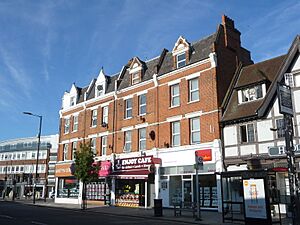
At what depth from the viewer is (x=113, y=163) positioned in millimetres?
29141

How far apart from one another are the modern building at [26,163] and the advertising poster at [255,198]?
55165mm

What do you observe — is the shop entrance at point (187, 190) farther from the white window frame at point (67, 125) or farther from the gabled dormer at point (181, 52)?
the white window frame at point (67, 125)

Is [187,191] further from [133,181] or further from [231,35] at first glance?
[231,35]

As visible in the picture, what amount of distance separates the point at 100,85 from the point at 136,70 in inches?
236

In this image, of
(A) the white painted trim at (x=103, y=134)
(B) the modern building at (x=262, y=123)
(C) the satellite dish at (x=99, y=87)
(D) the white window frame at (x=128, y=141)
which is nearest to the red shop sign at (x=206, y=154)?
(B) the modern building at (x=262, y=123)

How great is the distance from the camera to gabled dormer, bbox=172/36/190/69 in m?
25.8

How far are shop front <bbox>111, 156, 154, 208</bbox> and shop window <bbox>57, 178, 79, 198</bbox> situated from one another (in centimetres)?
694

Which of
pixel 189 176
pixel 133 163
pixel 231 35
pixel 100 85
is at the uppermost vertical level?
pixel 231 35

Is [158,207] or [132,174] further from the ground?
[132,174]

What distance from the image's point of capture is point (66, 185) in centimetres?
3547

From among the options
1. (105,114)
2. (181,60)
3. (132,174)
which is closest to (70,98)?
(105,114)

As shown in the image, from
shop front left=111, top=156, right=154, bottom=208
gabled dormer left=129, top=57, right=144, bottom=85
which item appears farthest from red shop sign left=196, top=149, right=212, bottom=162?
gabled dormer left=129, top=57, right=144, bottom=85

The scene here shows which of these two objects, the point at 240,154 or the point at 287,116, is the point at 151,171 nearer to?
the point at 240,154

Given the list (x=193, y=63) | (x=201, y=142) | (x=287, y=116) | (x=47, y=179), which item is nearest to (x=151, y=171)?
(x=201, y=142)
